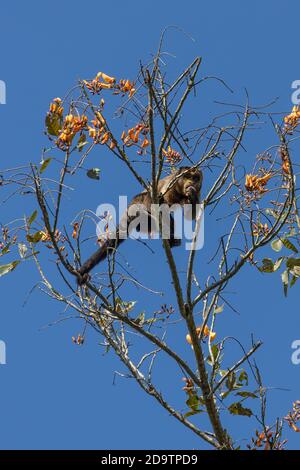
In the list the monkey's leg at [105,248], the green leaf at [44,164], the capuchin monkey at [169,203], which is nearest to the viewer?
the green leaf at [44,164]

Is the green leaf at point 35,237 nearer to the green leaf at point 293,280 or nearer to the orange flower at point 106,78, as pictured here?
the orange flower at point 106,78

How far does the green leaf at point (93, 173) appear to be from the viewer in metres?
4.41

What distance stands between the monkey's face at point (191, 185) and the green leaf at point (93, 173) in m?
3.54

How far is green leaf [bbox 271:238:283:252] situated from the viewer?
4.97 meters

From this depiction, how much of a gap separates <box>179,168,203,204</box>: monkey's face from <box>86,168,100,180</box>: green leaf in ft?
11.6

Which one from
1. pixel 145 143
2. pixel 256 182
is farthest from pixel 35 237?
pixel 256 182

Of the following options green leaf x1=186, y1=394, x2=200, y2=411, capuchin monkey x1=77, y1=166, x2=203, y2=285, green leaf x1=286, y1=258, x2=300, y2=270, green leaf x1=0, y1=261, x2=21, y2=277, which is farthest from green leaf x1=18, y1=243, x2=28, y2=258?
capuchin monkey x1=77, y1=166, x2=203, y2=285

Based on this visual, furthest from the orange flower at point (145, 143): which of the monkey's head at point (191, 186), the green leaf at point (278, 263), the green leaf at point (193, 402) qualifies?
the monkey's head at point (191, 186)

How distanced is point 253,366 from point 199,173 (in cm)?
389

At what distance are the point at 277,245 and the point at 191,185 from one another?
3165 mm

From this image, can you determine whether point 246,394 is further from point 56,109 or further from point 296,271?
point 56,109
